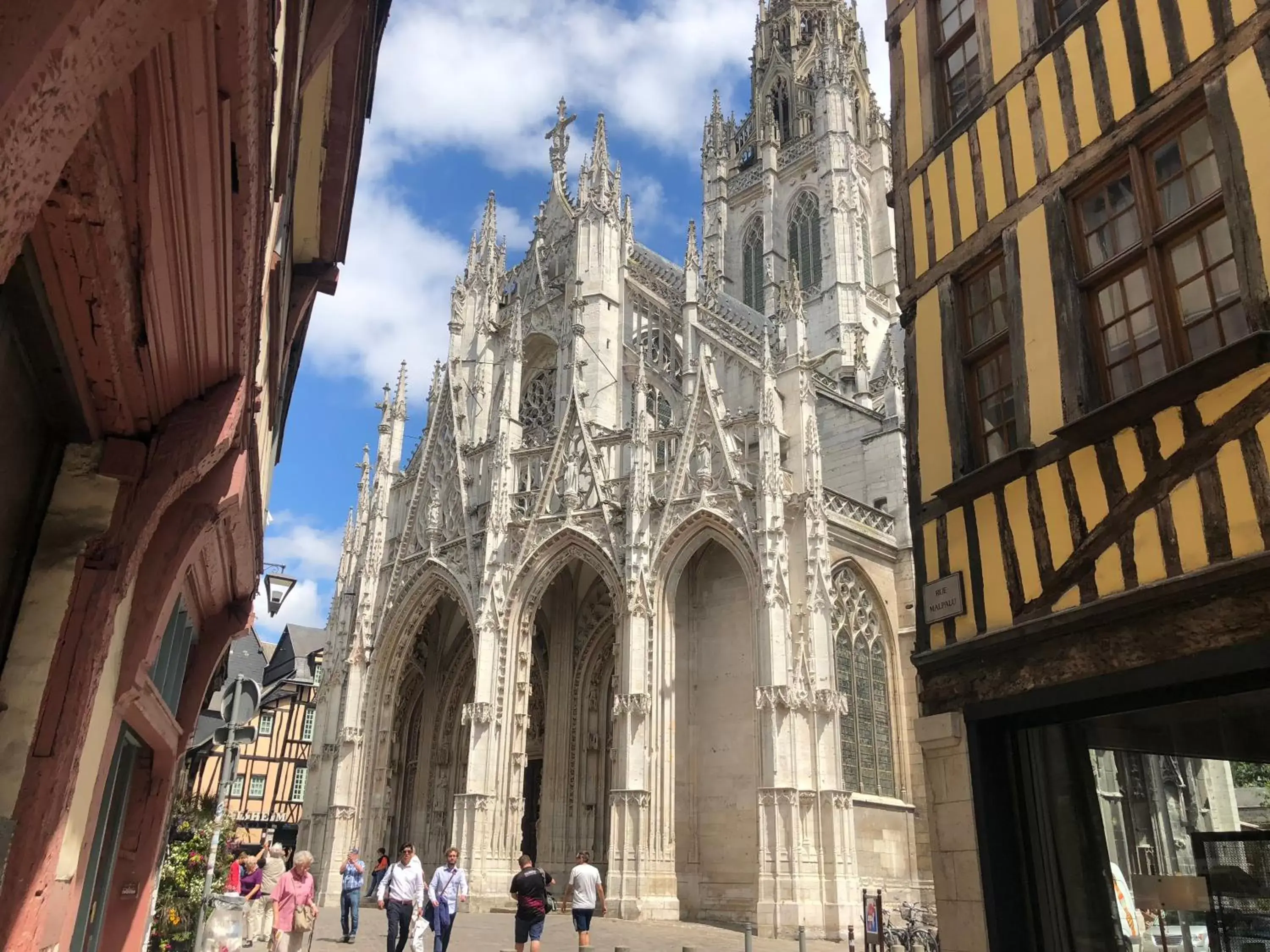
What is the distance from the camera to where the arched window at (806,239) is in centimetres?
3934

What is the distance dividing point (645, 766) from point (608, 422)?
910 centimetres

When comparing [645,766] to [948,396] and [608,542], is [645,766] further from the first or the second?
[948,396]

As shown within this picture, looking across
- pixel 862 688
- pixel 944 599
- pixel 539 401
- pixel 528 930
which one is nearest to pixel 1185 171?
pixel 944 599

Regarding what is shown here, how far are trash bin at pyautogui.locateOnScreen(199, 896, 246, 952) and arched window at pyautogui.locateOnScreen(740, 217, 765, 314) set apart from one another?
34.7 m

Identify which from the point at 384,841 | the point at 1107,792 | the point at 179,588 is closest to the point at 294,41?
the point at 179,588

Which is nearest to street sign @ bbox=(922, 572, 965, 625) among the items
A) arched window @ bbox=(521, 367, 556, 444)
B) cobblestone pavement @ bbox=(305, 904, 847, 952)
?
cobblestone pavement @ bbox=(305, 904, 847, 952)

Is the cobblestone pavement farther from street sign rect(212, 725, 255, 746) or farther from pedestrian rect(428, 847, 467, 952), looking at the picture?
street sign rect(212, 725, 255, 746)

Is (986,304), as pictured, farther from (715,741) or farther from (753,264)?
(753,264)

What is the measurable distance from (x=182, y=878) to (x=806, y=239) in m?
36.1

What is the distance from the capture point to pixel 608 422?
24484mm

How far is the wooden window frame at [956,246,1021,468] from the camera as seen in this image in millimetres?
7391

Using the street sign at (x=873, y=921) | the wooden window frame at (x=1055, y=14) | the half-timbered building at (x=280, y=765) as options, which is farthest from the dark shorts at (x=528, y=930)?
the half-timbered building at (x=280, y=765)

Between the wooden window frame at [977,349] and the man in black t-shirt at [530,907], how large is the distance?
6622 millimetres

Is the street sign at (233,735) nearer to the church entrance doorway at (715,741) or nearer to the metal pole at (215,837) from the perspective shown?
the metal pole at (215,837)
